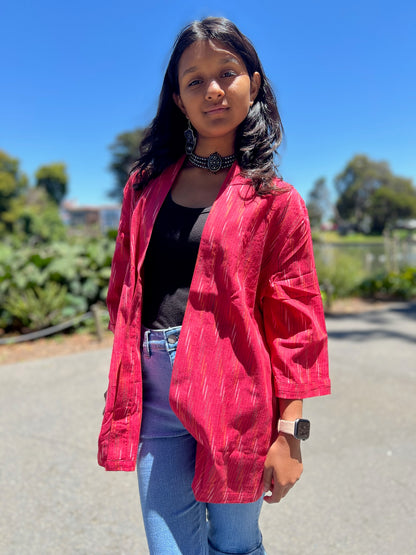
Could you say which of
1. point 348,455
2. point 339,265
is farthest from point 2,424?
point 339,265

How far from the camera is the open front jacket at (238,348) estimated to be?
1.16 meters

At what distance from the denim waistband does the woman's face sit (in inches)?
22.5

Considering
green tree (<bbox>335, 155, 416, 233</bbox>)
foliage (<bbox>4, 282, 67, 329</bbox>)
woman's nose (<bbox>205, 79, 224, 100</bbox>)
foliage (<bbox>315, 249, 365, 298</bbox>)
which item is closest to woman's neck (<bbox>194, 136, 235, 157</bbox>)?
woman's nose (<bbox>205, 79, 224, 100</bbox>)

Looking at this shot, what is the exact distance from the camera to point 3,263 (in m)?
7.89

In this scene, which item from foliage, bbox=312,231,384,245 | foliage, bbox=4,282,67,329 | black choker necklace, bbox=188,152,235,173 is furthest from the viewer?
foliage, bbox=312,231,384,245

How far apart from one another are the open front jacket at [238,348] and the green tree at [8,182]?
44952 millimetres

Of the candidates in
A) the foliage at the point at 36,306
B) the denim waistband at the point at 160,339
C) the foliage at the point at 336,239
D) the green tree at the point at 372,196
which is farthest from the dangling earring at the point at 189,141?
the green tree at the point at 372,196

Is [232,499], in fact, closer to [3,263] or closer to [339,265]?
[3,263]

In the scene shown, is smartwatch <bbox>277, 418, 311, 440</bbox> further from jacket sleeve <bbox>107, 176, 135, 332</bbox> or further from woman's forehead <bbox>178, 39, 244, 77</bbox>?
woman's forehead <bbox>178, 39, 244, 77</bbox>

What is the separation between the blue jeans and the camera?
48.6 inches

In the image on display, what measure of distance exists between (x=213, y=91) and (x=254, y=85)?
181 millimetres

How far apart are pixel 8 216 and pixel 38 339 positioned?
138 feet

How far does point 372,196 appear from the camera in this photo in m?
55.9

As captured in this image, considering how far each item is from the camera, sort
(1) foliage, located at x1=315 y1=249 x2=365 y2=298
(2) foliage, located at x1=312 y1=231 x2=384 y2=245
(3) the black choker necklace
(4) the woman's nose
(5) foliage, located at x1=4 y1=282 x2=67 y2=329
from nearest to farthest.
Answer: (4) the woman's nose < (3) the black choker necklace < (5) foliage, located at x1=4 y1=282 x2=67 y2=329 < (1) foliage, located at x1=315 y1=249 x2=365 y2=298 < (2) foliage, located at x1=312 y1=231 x2=384 y2=245
